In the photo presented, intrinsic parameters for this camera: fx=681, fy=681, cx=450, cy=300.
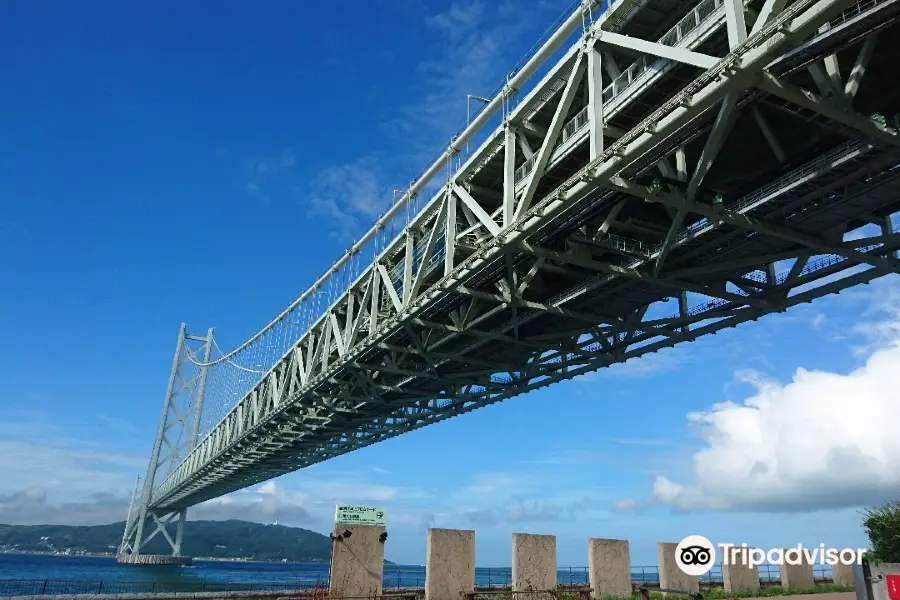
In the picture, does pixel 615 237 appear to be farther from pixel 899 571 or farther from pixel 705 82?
pixel 899 571

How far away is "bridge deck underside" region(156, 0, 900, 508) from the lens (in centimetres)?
1434

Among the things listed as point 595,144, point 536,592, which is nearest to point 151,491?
point 536,592

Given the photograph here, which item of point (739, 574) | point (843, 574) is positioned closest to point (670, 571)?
point (739, 574)

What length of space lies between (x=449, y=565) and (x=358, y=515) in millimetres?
3265

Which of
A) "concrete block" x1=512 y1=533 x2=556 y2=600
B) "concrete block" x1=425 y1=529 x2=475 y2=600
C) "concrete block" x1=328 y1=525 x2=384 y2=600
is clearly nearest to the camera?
"concrete block" x1=425 y1=529 x2=475 y2=600

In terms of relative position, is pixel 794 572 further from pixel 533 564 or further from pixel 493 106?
pixel 493 106

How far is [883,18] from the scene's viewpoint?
11.5 metres

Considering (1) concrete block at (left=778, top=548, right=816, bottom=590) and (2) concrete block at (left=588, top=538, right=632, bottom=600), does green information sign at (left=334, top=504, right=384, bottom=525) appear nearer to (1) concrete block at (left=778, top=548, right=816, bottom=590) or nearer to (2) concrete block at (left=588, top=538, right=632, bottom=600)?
(2) concrete block at (left=588, top=538, right=632, bottom=600)

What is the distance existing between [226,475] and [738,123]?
73228mm

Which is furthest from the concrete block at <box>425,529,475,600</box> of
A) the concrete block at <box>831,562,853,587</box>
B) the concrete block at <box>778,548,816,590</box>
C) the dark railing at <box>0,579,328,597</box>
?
the concrete block at <box>831,562,853,587</box>

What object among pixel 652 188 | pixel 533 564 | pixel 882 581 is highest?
pixel 652 188

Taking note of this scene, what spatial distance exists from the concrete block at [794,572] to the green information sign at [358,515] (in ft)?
60.8

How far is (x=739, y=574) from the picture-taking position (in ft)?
89.3

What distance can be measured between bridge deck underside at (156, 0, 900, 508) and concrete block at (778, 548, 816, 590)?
11915mm
